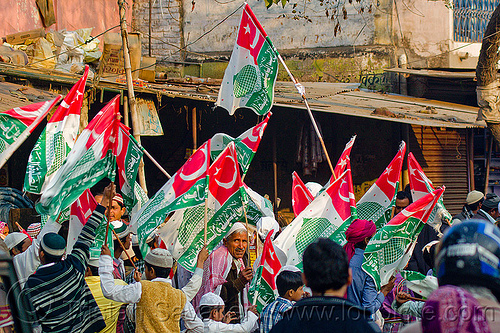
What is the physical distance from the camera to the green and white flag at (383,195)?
6020 mm

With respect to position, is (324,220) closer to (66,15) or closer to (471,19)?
(471,19)

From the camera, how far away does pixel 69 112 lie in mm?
5867

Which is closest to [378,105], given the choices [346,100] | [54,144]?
[346,100]

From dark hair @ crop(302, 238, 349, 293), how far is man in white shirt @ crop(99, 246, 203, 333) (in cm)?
158

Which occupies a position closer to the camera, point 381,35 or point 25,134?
point 25,134

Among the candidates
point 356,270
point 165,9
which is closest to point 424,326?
point 356,270

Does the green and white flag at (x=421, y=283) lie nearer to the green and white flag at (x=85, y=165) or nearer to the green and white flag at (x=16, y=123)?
the green and white flag at (x=85, y=165)

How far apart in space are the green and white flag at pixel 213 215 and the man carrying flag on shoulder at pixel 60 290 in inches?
46.2

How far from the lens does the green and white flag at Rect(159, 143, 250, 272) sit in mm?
5117

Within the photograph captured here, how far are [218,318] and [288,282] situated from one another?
31.3 inches

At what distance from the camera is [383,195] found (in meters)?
6.05

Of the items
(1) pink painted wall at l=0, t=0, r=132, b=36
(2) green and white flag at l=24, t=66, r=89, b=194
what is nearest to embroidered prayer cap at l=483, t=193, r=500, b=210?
(2) green and white flag at l=24, t=66, r=89, b=194

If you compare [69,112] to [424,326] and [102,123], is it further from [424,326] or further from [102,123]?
[424,326]

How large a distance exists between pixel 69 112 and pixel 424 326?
4680 millimetres
